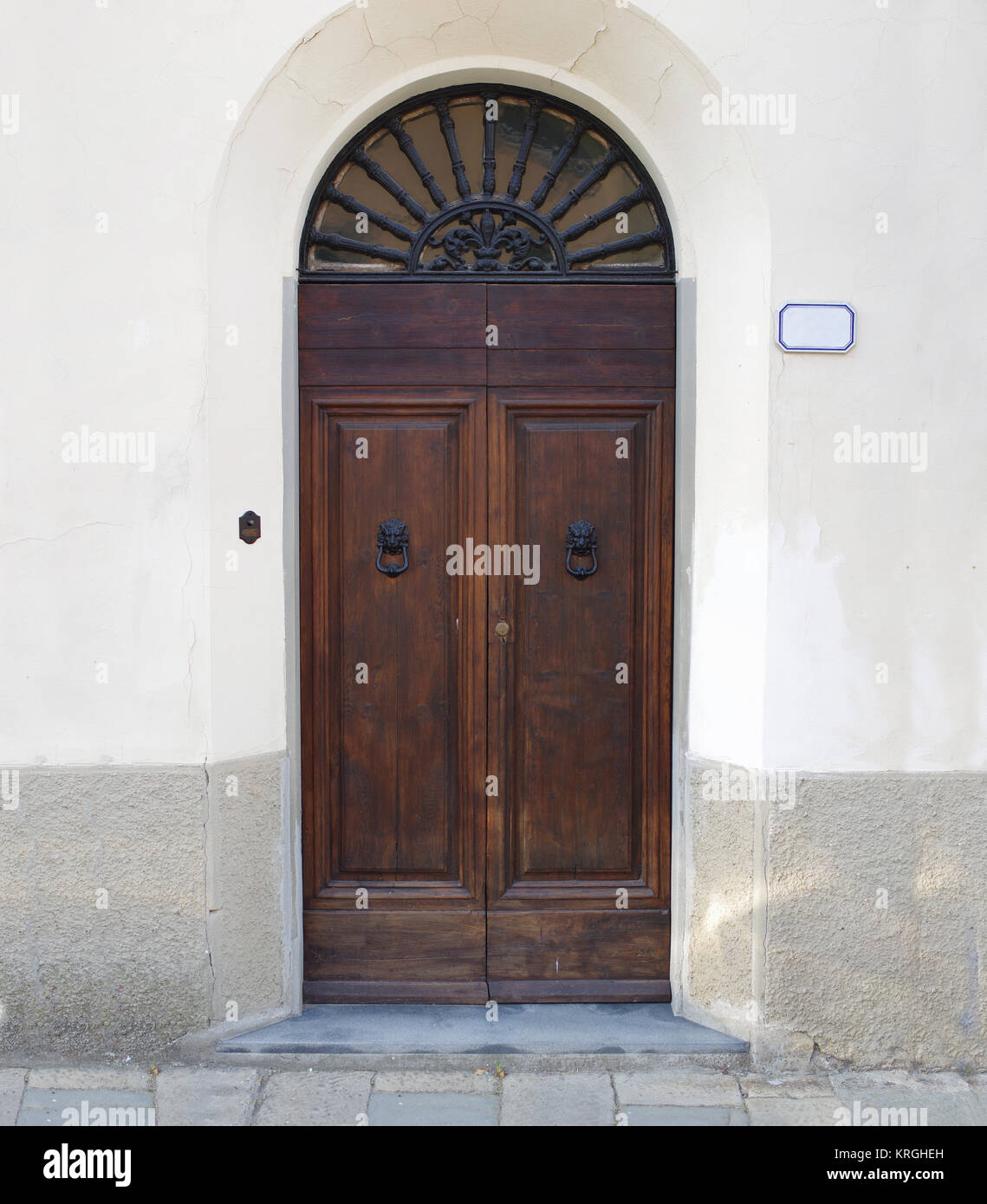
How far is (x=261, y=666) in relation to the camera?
3891 mm

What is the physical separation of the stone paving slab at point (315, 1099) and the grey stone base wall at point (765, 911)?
0.43 meters

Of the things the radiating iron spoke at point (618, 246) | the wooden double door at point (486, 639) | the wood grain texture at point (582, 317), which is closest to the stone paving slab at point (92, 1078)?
the wooden double door at point (486, 639)

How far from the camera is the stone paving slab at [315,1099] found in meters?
3.43

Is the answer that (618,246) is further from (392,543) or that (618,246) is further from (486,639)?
(486,639)

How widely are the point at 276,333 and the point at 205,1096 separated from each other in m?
2.77

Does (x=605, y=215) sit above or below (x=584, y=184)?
below

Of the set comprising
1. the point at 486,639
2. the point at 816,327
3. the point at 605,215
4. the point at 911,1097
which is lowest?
the point at 911,1097

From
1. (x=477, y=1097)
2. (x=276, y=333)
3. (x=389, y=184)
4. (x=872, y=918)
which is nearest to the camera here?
(x=477, y=1097)

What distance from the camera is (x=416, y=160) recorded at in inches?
157

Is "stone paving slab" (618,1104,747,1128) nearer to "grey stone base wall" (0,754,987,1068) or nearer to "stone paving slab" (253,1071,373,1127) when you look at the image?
"grey stone base wall" (0,754,987,1068)

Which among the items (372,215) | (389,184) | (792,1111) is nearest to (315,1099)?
(792,1111)

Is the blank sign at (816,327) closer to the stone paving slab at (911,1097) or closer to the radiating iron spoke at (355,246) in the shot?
the radiating iron spoke at (355,246)

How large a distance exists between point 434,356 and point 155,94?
1342mm

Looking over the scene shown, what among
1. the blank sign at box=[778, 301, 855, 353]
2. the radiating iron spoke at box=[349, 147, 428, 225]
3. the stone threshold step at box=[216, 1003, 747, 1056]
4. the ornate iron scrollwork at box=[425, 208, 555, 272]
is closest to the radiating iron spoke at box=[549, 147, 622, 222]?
the ornate iron scrollwork at box=[425, 208, 555, 272]
